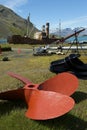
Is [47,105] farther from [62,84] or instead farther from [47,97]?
[62,84]

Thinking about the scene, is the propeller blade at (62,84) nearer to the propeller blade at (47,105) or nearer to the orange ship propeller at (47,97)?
the orange ship propeller at (47,97)

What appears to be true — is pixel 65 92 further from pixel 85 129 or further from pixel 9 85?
pixel 9 85

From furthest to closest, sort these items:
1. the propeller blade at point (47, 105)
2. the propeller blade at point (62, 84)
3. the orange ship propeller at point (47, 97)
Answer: the propeller blade at point (62, 84) < the orange ship propeller at point (47, 97) < the propeller blade at point (47, 105)

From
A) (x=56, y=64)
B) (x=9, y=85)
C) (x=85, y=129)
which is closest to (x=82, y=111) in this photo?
(x=85, y=129)

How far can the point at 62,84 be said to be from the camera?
1116 centimetres

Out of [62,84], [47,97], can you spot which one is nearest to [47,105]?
[47,97]

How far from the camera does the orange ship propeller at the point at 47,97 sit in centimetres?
827

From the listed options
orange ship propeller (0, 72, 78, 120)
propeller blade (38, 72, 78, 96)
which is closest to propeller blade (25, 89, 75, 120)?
orange ship propeller (0, 72, 78, 120)

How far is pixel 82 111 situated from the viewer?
10062mm

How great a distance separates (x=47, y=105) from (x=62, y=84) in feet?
8.25

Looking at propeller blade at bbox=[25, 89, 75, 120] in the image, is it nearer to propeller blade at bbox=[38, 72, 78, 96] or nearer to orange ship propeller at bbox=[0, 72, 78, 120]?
orange ship propeller at bbox=[0, 72, 78, 120]

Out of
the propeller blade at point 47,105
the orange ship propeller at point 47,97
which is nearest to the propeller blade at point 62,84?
the orange ship propeller at point 47,97

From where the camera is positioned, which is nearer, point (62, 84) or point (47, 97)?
point (47, 97)

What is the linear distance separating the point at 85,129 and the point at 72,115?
1145mm
